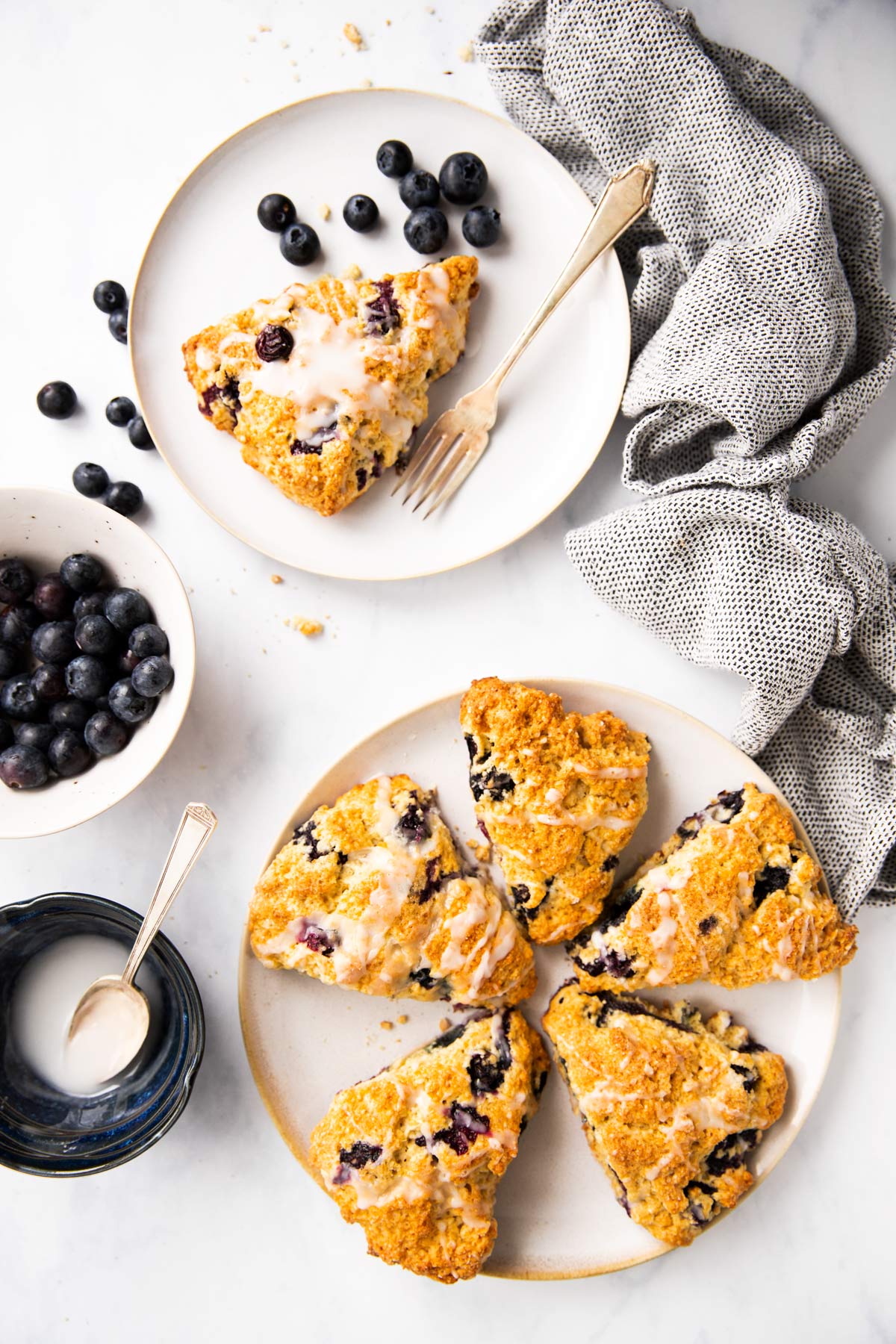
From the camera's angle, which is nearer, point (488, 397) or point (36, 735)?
point (36, 735)

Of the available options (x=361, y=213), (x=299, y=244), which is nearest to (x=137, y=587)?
(x=299, y=244)

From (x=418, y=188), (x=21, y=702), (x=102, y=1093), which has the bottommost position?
(x=102, y=1093)

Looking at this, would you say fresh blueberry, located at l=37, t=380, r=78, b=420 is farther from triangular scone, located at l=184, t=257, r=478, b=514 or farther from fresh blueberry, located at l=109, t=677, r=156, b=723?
fresh blueberry, located at l=109, t=677, r=156, b=723

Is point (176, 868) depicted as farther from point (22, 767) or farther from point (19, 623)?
point (19, 623)

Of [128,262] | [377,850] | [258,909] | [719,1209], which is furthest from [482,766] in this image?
[128,262]

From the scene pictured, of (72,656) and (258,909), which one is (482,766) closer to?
(258,909)

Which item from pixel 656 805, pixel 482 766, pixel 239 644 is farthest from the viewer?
pixel 239 644

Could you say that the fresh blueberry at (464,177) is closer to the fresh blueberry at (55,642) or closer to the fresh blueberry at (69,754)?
the fresh blueberry at (55,642)
